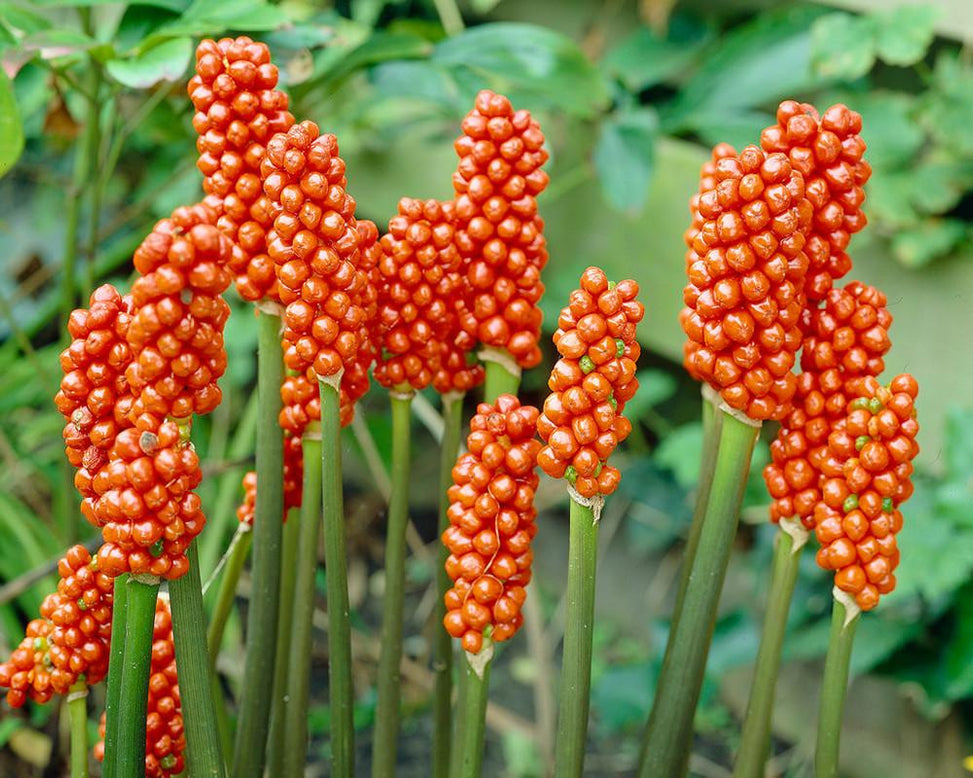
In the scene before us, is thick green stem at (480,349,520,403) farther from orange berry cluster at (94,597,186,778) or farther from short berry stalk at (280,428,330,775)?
orange berry cluster at (94,597,186,778)

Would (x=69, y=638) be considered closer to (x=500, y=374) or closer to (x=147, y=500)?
(x=147, y=500)

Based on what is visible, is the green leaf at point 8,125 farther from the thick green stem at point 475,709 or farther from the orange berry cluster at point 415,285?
the thick green stem at point 475,709

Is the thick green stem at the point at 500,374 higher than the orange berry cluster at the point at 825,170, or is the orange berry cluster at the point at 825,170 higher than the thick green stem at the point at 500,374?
the orange berry cluster at the point at 825,170

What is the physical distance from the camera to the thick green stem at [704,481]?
69 centimetres

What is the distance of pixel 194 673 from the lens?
1.96 feet

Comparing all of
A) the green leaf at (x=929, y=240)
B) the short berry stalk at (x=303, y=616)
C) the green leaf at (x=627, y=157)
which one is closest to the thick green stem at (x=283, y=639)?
the short berry stalk at (x=303, y=616)

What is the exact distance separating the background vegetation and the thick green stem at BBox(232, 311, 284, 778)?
30 cm

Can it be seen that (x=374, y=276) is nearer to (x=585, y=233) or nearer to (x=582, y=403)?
(x=582, y=403)

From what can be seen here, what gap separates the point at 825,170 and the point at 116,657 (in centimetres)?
49

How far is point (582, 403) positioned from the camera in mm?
563

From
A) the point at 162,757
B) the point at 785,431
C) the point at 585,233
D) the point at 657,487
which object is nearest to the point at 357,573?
the point at 657,487

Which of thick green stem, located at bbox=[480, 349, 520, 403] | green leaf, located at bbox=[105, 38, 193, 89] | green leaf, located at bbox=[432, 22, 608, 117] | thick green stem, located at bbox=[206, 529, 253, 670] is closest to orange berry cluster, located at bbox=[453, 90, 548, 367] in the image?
thick green stem, located at bbox=[480, 349, 520, 403]

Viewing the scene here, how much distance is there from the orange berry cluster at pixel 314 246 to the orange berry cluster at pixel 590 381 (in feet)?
0.40

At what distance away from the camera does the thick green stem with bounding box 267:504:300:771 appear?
73cm
